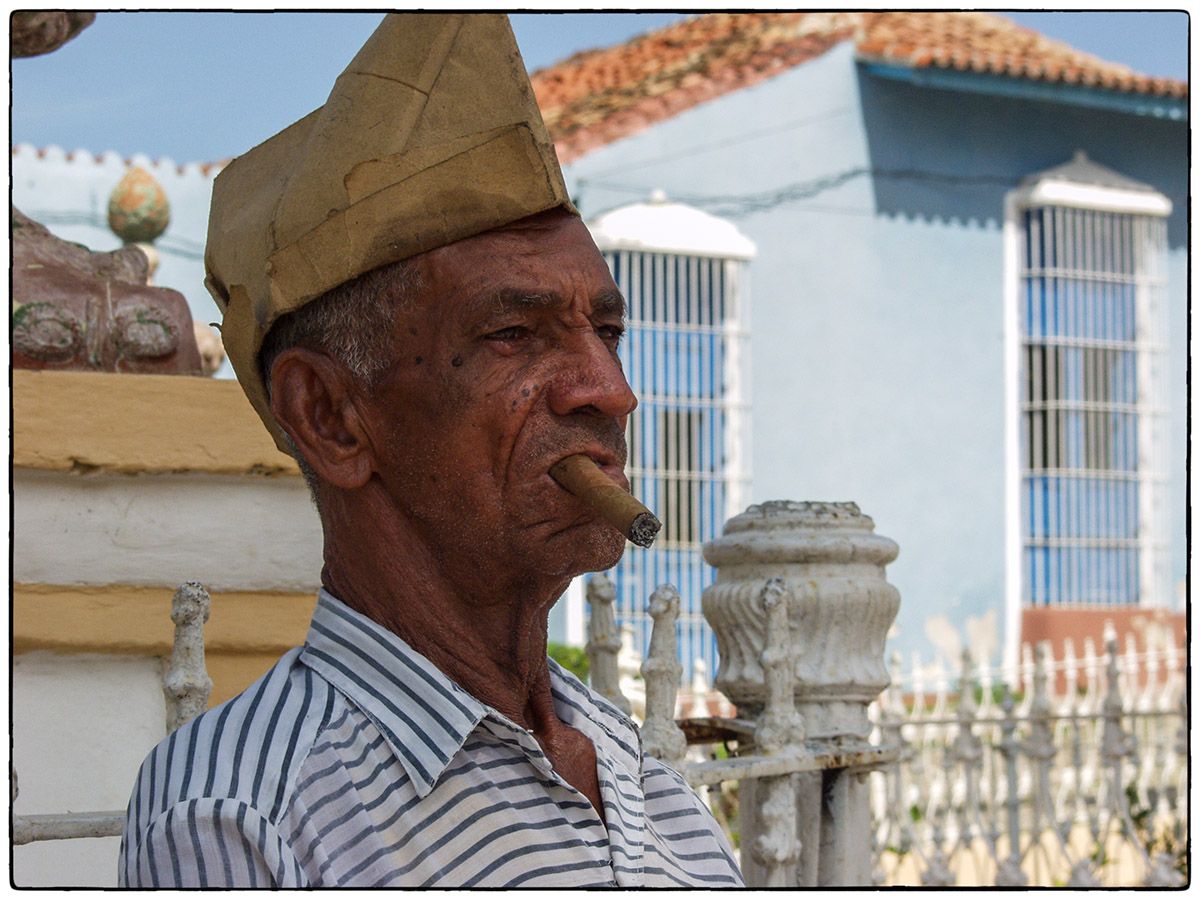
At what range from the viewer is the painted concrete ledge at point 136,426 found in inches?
92.9

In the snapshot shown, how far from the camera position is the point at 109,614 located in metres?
2.44

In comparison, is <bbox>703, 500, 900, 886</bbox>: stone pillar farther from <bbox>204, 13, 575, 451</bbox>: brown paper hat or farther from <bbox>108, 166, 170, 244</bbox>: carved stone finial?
<bbox>108, 166, 170, 244</bbox>: carved stone finial

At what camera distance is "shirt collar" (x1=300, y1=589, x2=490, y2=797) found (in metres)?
1.29

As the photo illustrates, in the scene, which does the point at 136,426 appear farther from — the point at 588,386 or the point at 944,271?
the point at 944,271

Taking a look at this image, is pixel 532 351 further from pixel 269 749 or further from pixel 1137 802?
pixel 1137 802

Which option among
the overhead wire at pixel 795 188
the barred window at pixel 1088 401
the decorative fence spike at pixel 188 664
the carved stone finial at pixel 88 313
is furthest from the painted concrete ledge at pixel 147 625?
the barred window at pixel 1088 401

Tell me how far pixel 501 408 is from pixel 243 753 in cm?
35

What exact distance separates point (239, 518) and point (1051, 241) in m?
8.50

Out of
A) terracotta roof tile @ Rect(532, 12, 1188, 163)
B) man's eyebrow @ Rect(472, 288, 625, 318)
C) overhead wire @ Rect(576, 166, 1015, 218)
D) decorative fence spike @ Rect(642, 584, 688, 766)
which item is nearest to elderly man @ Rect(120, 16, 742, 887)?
man's eyebrow @ Rect(472, 288, 625, 318)

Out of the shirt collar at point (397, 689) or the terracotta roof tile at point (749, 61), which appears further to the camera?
the terracotta roof tile at point (749, 61)

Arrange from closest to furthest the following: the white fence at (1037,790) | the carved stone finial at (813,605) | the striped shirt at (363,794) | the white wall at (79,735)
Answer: the striped shirt at (363,794), the white wall at (79,735), the carved stone finial at (813,605), the white fence at (1037,790)

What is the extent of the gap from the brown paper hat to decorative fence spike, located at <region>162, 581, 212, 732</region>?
1.39 feet

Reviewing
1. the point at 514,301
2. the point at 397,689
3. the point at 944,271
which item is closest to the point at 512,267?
the point at 514,301

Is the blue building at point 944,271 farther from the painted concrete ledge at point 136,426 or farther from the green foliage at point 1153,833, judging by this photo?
the painted concrete ledge at point 136,426
